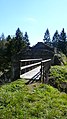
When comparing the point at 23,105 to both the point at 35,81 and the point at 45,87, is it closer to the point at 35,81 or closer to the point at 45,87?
the point at 45,87

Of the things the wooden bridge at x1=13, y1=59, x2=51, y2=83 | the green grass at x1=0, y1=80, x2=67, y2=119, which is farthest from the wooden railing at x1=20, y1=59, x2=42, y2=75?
the green grass at x1=0, y1=80, x2=67, y2=119

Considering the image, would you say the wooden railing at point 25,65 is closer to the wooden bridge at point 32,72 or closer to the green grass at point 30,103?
the wooden bridge at point 32,72

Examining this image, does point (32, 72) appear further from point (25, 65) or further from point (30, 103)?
point (30, 103)

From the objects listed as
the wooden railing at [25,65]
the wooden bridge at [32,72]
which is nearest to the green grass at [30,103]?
the wooden bridge at [32,72]

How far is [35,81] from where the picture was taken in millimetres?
8570

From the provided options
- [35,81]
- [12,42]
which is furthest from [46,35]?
[35,81]

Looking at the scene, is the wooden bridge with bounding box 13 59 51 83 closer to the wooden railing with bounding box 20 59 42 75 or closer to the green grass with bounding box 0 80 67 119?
the wooden railing with bounding box 20 59 42 75

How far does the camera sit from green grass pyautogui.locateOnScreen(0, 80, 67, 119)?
511cm

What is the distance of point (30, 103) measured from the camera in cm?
582

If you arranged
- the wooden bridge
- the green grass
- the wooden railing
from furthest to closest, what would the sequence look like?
the wooden railing, the wooden bridge, the green grass

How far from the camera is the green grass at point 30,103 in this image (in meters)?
5.11

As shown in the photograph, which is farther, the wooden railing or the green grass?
the wooden railing

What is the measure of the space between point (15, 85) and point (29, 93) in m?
0.95

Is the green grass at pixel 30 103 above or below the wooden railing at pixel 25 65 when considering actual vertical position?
below
